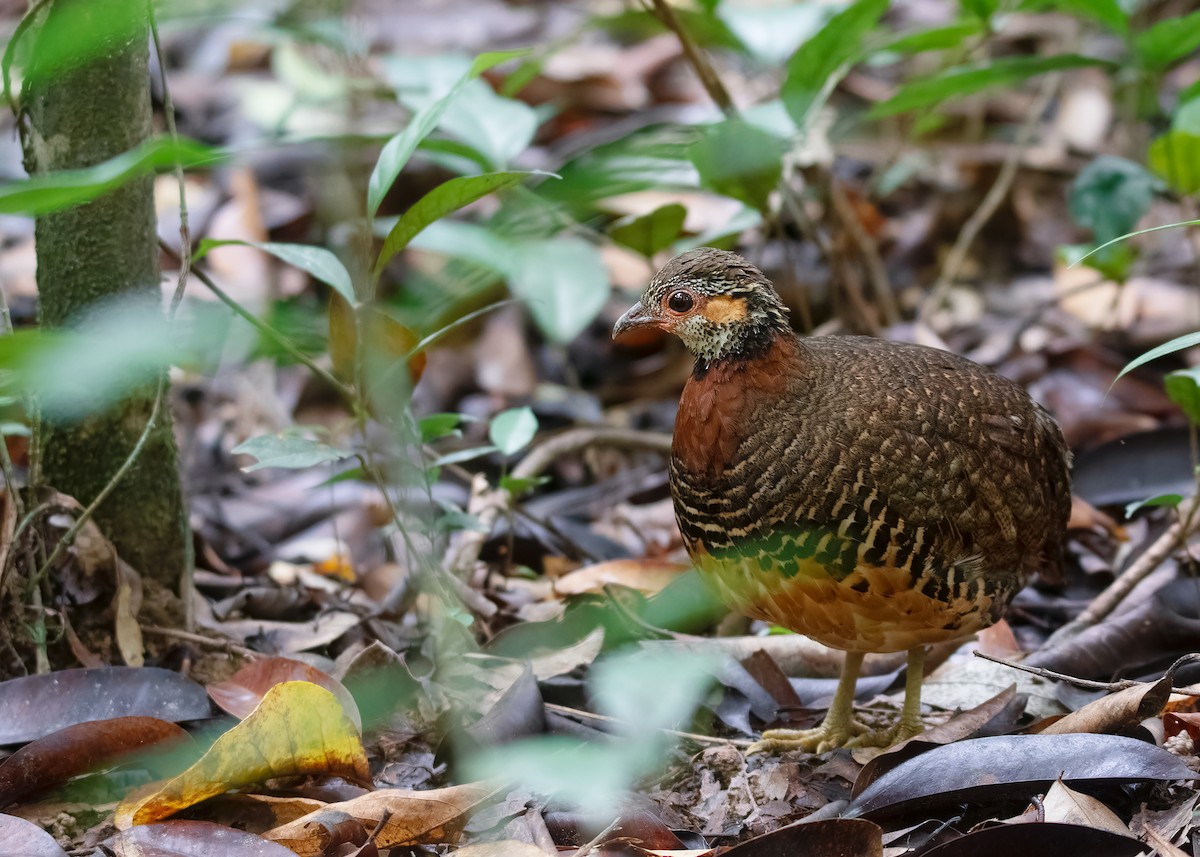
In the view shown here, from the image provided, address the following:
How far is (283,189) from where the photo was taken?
739 cm

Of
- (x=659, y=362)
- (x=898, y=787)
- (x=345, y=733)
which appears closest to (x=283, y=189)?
(x=659, y=362)

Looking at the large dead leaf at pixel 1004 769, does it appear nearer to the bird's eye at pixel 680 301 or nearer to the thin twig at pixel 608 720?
the thin twig at pixel 608 720

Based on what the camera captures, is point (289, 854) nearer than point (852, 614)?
Yes

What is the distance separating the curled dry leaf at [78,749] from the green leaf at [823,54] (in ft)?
9.97

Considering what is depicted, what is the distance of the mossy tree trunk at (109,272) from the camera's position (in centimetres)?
326

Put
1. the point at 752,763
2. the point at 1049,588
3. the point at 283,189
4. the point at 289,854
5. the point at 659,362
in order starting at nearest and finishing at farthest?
the point at 289,854 → the point at 752,763 → the point at 1049,588 → the point at 659,362 → the point at 283,189

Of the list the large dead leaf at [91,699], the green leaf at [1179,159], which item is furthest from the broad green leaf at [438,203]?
the green leaf at [1179,159]

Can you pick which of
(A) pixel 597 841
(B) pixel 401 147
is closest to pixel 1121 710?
(A) pixel 597 841

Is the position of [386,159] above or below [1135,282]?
above

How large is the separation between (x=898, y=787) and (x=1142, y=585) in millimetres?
1722

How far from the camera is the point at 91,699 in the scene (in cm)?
324

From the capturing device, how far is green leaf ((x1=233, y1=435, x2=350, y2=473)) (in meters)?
3.18

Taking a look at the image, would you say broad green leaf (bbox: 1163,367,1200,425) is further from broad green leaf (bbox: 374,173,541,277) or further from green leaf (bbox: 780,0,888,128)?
broad green leaf (bbox: 374,173,541,277)

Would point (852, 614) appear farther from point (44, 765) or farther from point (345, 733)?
point (44, 765)
